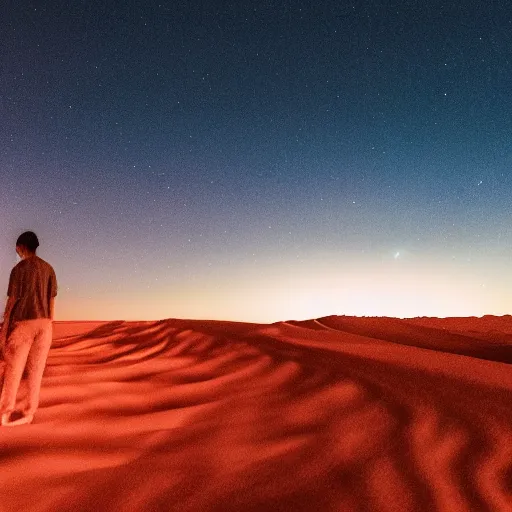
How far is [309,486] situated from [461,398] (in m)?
1.87

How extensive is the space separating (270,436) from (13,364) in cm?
206

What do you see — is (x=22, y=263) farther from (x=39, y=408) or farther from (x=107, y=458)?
(x=107, y=458)

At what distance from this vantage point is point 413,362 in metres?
5.36

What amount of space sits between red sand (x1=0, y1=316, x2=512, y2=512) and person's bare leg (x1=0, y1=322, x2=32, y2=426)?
0.22 metres

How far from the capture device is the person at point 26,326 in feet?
12.5

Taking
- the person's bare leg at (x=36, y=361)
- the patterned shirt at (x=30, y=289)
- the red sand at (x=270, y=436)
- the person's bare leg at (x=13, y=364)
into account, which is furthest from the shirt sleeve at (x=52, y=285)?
the red sand at (x=270, y=436)

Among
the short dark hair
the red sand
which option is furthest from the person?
the red sand

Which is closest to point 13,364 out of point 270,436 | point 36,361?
point 36,361

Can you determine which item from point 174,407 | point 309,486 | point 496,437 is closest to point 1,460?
point 174,407

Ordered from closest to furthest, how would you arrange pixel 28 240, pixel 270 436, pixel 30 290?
1. pixel 270 436
2. pixel 30 290
3. pixel 28 240

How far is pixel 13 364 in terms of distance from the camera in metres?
3.82

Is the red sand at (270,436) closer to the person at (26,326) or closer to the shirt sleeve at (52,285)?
the person at (26,326)

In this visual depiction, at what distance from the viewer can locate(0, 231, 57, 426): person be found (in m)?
3.80

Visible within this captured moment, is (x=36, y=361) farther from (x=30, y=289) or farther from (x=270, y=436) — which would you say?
(x=270, y=436)
